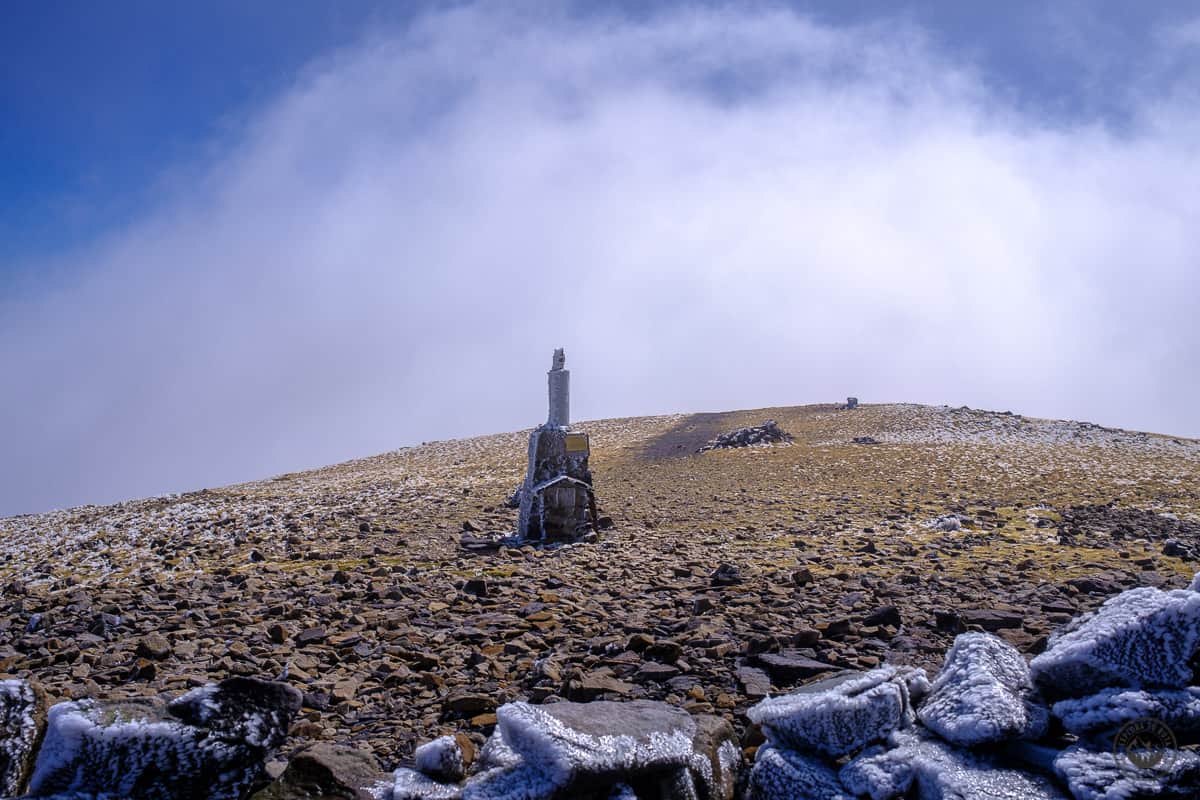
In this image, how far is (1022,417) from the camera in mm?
34469

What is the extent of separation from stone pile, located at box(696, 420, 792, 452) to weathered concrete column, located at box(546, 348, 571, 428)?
13.8m

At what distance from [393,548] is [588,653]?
6.13 metres

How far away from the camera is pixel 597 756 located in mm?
4004

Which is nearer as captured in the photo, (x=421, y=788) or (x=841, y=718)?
(x=421, y=788)

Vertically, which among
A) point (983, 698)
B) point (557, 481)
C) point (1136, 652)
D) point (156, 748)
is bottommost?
point (156, 748)

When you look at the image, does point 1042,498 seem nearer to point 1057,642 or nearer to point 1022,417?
point 1057,642

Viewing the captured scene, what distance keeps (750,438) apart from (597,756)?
84.6ft

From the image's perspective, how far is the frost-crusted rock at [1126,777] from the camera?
3730 mm

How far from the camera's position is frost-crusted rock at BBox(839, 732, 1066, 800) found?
12.7ft

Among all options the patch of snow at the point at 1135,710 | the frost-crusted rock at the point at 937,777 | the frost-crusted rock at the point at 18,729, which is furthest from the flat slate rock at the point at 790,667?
the frost-crusted rock at the point at 18,729

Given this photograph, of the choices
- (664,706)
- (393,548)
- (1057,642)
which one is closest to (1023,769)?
(1057,642)

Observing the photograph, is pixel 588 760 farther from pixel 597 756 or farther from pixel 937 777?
pixel 937 777

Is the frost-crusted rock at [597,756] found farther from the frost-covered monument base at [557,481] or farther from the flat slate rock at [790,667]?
the frost-covered monument base at [557,481]

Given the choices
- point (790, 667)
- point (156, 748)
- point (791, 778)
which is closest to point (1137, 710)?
point (791, 778)
